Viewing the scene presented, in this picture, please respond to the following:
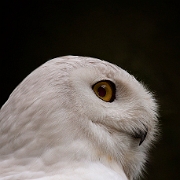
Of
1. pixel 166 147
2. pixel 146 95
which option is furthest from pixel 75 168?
pixel 166 147

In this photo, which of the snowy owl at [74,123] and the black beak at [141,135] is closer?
the snowy owl at [74,123]

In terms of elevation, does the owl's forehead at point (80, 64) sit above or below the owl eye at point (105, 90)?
above

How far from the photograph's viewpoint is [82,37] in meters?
3.22

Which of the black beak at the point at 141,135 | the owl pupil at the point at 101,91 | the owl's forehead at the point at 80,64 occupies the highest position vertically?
the owl's forehead at the point at 80,64

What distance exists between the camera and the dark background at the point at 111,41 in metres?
3.17

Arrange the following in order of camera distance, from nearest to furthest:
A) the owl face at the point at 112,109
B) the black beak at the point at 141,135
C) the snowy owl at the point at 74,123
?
the snowy owl at the point at 74,123 < the owl face at the point at 112,109 < the black beak at the point at 141,135

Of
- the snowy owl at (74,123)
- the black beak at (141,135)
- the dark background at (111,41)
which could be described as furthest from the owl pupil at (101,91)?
the dark background at (111,41)

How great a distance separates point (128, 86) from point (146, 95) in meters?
0.11

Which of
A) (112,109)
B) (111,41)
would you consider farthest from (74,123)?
(111,41)

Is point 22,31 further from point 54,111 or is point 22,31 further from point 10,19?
point 54,111

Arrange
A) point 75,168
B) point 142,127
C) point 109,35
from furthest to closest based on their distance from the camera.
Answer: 1. point 109,35
2. point 142,127
3. point 75,168

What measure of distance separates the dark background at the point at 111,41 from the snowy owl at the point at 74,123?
5.03 feet

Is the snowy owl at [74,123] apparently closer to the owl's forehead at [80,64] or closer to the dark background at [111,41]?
the owl's forehead at [80,64]

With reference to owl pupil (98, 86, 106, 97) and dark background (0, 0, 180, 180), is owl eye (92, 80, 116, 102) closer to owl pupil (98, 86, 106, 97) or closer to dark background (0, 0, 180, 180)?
owl pupil (98, 86, 106, 97)
